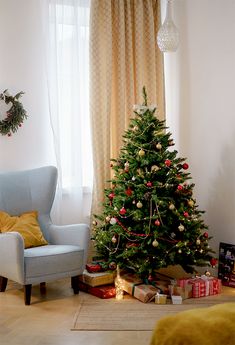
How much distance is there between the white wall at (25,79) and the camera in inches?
198

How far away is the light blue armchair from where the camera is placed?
402 centimetres

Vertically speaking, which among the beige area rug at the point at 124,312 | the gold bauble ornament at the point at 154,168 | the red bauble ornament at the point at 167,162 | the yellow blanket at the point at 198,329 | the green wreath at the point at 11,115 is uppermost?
the green wreath at the point at 11,115

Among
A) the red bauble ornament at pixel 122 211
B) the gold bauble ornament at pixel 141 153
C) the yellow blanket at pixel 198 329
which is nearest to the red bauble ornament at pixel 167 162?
the gold bauble ornament at pixel 141 153

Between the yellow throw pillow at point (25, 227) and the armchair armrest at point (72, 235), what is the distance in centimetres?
14

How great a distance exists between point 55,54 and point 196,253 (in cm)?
236

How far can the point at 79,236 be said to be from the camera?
4.43 meters

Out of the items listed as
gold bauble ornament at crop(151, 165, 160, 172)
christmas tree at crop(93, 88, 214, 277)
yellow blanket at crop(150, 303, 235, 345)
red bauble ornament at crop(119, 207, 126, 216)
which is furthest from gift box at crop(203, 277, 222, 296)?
yellow blanket at crop(150, 303, 235, 345)

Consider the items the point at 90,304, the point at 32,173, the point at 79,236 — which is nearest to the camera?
the point at 90,304

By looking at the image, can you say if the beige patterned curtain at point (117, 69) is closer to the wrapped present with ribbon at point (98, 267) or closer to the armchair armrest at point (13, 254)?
the wrapped present with ribbon at point (98, 267)

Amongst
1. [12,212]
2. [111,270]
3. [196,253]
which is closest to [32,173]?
[12,212]

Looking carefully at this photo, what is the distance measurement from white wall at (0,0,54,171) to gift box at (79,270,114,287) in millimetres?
1327

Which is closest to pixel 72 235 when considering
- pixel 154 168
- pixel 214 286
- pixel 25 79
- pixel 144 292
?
pixel 144 292

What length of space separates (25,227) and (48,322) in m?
1.01

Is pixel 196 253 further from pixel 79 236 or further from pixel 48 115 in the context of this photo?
pixel 48 115
